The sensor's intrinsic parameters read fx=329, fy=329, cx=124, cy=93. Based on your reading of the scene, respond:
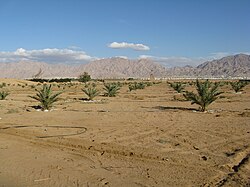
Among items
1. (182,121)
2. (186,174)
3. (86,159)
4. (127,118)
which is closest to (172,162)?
(186,174)

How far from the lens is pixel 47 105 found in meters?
17.7

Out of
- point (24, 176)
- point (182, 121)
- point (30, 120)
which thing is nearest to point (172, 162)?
point (24, 176)

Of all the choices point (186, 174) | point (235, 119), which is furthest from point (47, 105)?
point (186, 174)

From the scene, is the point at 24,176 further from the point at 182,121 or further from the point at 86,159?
the point at 182,121

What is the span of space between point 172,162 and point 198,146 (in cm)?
154

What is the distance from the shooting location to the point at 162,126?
38.2 ft

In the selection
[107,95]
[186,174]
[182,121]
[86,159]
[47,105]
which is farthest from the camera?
[107,95]

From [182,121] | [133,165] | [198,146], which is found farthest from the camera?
[182,121]

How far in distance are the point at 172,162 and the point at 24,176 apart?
3120 millimetres

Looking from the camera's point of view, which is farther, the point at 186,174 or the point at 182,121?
the point at 182,121

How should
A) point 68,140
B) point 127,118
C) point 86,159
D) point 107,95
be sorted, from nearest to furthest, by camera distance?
point 86,159 < point 68,140 < point 127,118 < point 107,95

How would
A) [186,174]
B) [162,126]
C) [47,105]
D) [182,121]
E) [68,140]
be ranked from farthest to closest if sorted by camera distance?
[47,105]
[182,121]
[162,126]
[68,140]
[186,174]

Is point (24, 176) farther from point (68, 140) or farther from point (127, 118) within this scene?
point (127, 118)

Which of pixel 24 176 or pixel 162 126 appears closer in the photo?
pixel 24 176
